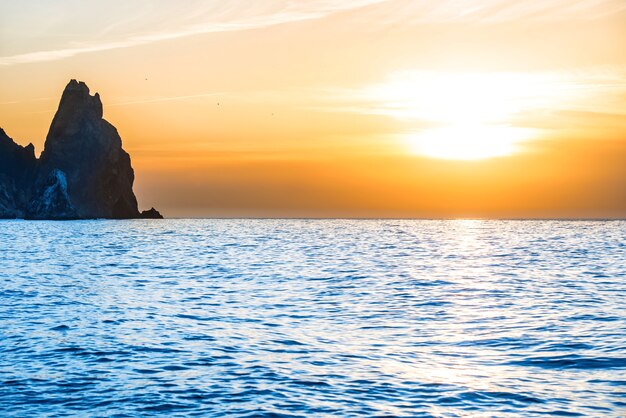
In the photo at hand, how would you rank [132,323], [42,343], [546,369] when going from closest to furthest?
[546,369] < [42,343] < [132,323]

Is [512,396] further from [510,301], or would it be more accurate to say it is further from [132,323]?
[510,301]

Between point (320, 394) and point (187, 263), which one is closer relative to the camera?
point (320, 394)

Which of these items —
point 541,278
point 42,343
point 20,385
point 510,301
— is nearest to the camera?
point 20,385

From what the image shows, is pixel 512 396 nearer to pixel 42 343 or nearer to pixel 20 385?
pixel 20 385

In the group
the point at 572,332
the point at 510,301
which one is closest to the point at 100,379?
the point at 572,332

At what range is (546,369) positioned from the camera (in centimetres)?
2086

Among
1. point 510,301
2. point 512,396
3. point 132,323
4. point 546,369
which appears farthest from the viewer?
point 510,301

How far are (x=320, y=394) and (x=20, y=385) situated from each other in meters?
7.87

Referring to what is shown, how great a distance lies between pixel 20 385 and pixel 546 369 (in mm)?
14337

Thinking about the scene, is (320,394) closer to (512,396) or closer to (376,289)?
(512,396)

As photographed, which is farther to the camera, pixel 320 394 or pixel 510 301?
pixel 510 301

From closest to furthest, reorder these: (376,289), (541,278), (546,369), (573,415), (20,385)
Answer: (573,415)
(20,385)
(546,369)
(376,289)
(541,278)

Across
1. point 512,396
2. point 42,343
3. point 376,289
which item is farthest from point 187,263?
point 512,396

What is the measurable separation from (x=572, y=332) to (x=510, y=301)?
9.87 m
